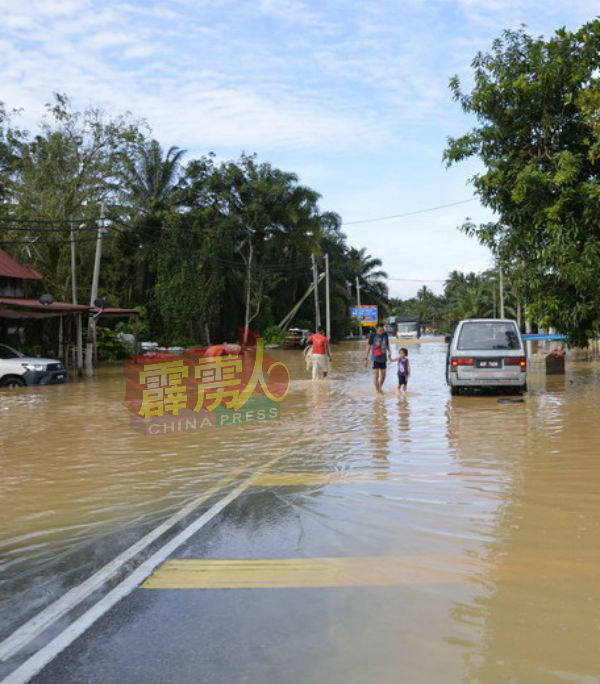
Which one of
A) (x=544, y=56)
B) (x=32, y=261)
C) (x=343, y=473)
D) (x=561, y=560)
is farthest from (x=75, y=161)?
(x=561, y=560)

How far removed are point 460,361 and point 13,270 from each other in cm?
2600

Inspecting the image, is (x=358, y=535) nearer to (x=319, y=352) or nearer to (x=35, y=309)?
(x=319, y=352)

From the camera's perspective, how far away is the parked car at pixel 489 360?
17188 mm

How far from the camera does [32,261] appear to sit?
42.6m

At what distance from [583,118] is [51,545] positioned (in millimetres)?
15043

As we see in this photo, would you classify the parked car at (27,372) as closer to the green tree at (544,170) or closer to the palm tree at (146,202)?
the green tree at (544,170)

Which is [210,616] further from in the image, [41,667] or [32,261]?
[32,261]

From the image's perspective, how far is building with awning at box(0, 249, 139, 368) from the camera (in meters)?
27.6

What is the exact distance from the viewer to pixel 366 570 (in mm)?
5086

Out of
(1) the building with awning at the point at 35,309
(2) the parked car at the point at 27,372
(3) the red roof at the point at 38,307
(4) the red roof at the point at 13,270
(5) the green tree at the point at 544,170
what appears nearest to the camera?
(5) the green tree at the point at 544,170

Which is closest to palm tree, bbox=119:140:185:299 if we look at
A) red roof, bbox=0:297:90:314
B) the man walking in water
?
red roof, bbox=0:297:90:314

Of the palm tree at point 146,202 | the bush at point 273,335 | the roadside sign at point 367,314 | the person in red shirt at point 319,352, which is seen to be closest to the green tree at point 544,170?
the person in red shirt at point 319,352

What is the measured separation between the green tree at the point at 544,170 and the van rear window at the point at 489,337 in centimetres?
73

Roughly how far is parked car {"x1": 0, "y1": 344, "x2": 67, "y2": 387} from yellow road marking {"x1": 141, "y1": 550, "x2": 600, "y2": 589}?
19.6 m
